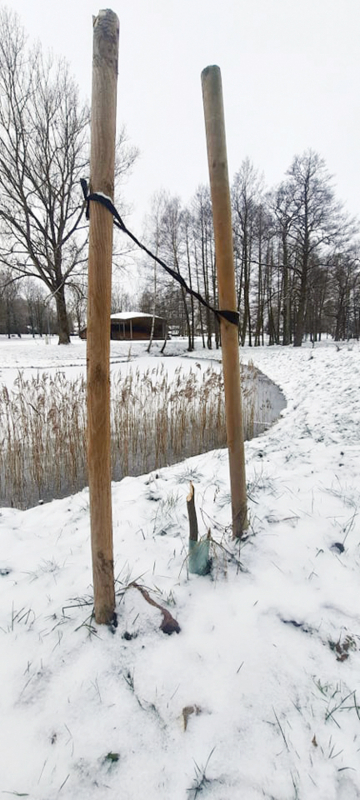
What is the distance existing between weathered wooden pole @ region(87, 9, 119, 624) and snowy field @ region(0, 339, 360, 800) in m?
0.23

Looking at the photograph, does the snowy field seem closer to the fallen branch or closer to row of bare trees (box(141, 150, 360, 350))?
the fallen branch

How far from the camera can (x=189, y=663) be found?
43.3 inches

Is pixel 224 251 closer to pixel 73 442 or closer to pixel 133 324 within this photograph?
pixel 73 442

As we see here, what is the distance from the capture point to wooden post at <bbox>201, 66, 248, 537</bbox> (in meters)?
1.47

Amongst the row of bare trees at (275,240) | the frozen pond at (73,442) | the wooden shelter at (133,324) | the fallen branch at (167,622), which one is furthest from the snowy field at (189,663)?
the wooden shelter at (133,324)

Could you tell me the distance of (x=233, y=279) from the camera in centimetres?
157

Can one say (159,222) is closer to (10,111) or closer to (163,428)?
(10,111)

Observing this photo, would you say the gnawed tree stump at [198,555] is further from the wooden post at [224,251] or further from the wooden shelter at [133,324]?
the wooden shelter at [133,324]

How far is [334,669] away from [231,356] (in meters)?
1.24

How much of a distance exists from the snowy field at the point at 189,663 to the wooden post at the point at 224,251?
45 centimetres

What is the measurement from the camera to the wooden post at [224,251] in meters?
1.47

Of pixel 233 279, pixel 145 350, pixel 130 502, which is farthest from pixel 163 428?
pixel 145 350

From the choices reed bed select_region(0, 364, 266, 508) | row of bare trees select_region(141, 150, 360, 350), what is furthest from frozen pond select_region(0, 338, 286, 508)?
row of bare trees select_region(141, 150, 360, 350)

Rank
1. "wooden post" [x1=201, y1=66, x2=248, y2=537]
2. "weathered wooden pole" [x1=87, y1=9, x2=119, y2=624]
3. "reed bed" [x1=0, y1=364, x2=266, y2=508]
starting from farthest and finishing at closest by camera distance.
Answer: "reed bed" [x1=0, y1=364, x2=266, y2=508] → "wooden post" [x1=201, y1=66, x2=248, y2=537] → "weathered wooden pole" [x1=87, y1=9, x2=119, y2=624]
